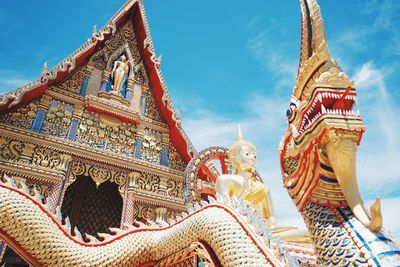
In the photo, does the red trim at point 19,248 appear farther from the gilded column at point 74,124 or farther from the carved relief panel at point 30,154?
the gilded column at point 74,124

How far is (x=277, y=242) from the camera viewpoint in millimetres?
1840

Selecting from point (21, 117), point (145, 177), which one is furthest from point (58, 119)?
point (145, 177)

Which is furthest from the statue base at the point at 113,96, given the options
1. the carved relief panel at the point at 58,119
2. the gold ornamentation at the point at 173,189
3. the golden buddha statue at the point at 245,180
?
the golden buddha statue at the point at 245,180

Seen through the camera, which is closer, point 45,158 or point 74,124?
point 45,158

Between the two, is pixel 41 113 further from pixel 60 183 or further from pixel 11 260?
pixel 11 260

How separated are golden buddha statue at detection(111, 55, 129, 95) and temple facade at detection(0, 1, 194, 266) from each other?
21 millimetres

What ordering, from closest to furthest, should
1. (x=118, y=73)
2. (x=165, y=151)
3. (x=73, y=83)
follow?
(x=73, y=83), (x=165, y=151), (x=118, y=73)

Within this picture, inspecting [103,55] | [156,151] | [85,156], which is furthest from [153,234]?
[103,55]

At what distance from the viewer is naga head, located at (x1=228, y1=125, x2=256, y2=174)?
492 centimetres

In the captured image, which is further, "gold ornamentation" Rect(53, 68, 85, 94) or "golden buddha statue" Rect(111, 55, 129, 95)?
"golden buddha statue" Rect(111, 55, 129, 95)

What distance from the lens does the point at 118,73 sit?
6680 millimetres

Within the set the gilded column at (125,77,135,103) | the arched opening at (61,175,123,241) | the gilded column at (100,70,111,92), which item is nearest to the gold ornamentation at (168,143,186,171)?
the gilded column at (125,77,135,103)

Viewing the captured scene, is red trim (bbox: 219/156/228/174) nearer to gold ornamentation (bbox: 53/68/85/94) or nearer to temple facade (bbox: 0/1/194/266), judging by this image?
temple facade (bbox: 0/1/194/266)

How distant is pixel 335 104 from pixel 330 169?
36 centimetres
